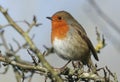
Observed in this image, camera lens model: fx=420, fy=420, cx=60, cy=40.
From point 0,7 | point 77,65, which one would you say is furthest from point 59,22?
point 0,7

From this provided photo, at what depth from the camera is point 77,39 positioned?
400cm

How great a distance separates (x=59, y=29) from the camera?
393cm

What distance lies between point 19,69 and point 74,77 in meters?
0.34

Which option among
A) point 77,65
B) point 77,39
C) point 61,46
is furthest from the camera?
point 77,39

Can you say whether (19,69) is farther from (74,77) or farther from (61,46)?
(61,46)

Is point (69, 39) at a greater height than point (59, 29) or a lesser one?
lesser

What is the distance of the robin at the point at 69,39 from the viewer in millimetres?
3762

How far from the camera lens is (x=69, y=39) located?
3.88 metres

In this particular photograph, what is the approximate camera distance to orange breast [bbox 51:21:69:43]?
12.6 ft

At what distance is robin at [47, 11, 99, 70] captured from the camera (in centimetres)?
376

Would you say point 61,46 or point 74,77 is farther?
point 61,46

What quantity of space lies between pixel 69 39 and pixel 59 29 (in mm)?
141

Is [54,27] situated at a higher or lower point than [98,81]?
higher

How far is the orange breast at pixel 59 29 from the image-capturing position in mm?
3834
